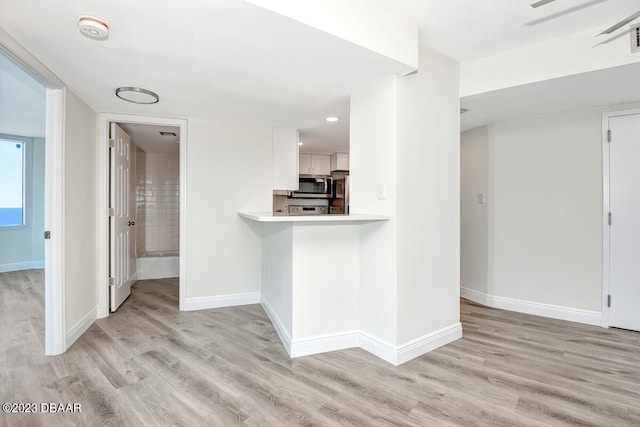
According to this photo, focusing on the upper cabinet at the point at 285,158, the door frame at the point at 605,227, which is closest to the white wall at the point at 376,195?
the upper cabinet at the point at 285,158

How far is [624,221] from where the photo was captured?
2898mm

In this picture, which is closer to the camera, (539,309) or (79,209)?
(79,209)

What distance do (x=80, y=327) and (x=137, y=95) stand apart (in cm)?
204

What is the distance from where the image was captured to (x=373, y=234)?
2.44m

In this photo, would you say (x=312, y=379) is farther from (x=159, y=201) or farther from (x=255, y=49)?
(x=159, y=201)

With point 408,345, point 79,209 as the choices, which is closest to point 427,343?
point 408,345

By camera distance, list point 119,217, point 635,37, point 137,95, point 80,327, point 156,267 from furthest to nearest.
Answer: point 156,267 < point 119,217 < point 80,327 < point 137,95 < point 635,37

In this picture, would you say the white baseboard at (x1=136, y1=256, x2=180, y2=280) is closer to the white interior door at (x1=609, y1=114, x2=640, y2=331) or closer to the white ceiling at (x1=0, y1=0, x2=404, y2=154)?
the white ceiling at (x1=0, y1=0, x2=404, y2=154)

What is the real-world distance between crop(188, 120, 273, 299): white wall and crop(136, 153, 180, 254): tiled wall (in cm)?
241

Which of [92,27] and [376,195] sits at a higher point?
[92,27]

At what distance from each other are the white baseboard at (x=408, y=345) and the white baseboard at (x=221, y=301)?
167 centimetres

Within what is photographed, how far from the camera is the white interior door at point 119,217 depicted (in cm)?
334

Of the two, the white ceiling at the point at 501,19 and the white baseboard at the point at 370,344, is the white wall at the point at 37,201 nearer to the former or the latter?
the white baseboard at the point at 370,344

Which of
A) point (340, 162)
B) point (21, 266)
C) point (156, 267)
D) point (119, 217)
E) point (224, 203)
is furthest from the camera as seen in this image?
point (340, 162)
